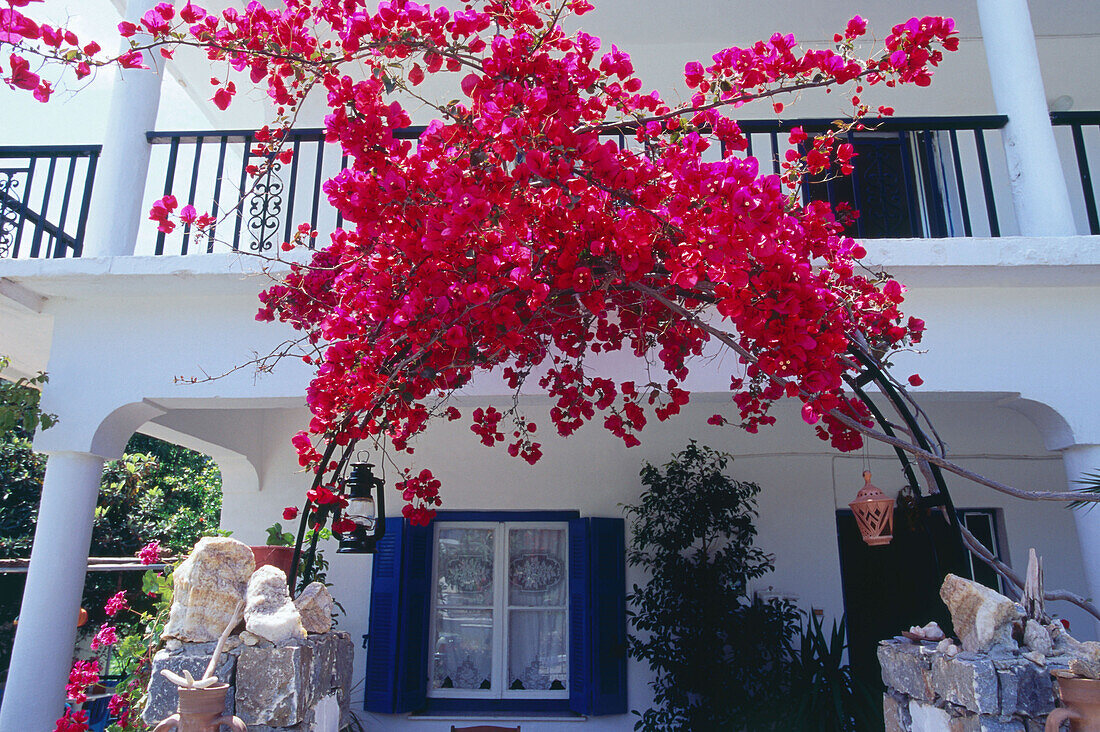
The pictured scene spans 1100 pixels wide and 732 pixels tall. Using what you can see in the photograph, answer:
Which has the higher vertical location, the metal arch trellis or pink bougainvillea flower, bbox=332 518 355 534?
the metal arch trellis

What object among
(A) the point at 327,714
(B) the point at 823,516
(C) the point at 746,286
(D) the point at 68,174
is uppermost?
(D) the point at 68,174

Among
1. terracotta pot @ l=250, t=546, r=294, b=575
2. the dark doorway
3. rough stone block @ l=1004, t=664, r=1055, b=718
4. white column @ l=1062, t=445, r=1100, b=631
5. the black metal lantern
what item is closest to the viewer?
rough stone block @ l=1004, t=664, r=1055, b=718

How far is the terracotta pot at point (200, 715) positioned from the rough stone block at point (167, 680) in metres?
0.10

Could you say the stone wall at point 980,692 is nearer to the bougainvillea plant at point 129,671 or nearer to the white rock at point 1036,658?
the white rock at point 1036,658

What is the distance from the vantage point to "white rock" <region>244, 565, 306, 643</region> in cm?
240

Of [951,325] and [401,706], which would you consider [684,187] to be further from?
[401,706]

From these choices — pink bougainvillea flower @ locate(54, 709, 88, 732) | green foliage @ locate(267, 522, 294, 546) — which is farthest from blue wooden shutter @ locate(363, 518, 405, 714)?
pink bougainvillea flower @ locate(54, 709, 88, 732)

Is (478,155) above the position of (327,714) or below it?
above

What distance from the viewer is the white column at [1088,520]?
357 cm

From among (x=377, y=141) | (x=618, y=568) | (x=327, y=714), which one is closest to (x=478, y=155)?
(x=377, y=141)

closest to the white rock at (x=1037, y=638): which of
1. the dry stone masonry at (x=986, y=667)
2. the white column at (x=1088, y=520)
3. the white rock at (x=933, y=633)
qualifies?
the dry stone masonry at (x=986, y=667)

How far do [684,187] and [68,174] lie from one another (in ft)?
11.8

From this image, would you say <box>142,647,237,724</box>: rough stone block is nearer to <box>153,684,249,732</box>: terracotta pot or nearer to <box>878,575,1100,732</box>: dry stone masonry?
<box>153,684,249,732</box>: terracotta pot

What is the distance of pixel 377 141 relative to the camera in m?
2.54
